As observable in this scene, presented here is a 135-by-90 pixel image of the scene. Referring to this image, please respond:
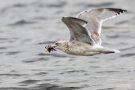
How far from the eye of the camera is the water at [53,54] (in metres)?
11.8

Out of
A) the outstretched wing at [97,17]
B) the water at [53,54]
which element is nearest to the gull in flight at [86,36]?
the outstretched wing at [97,17]

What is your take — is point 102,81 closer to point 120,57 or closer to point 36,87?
point 36,87

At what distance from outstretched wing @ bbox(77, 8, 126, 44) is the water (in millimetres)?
1071

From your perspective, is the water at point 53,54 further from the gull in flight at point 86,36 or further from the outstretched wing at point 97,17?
the outstretched wing at point 97,17

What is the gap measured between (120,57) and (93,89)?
3108 mm

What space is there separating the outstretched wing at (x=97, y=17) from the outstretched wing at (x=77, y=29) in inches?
21.0

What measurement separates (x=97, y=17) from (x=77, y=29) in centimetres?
140

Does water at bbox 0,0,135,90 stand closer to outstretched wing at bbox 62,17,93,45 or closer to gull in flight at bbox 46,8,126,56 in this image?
gull in flight at bbox 46,8,126,56

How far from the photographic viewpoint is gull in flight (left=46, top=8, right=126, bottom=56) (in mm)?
10438

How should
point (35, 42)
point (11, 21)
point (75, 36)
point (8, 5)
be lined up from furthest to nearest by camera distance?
1. point (8, 5)
2. point (11, 21)
3. point (35, 42)
4. point (75, 36)

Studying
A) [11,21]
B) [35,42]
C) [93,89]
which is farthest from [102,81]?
[11,21]

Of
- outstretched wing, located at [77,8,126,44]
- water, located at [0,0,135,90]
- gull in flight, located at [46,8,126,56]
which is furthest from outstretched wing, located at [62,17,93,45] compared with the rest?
water, located at [0,0,135,90]

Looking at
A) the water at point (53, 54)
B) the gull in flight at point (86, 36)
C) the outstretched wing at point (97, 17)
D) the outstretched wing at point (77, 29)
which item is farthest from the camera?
the water at point (53, 54)

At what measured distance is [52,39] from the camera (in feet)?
52.1
